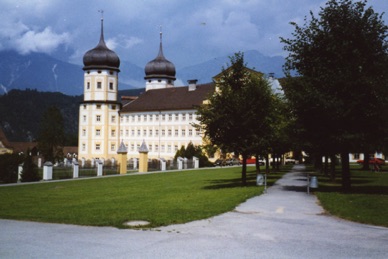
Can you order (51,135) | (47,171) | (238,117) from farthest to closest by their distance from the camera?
1. (51,135)
2. (47,171)
3. (238,117)

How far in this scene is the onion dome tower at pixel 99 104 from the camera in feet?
282

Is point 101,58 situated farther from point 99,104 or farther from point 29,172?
point 29,172

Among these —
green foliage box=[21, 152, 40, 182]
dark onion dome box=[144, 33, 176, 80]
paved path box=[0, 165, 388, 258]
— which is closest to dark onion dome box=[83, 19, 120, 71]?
dark onion dome box=[144, 33, 176, 80]

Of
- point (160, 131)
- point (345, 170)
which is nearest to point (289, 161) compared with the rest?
point (160, 131)

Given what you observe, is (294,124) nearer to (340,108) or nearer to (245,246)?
(340,108)

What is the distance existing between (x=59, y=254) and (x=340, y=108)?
1604 centimetres

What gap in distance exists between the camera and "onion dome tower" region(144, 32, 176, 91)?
9856cm

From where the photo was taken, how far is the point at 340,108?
21.3 meters

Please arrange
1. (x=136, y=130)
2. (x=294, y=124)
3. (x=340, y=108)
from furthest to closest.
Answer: (x=136, y=130), (x=294, y=124), (x=340, y=108)

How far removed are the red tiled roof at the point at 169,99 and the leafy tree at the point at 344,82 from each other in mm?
55932

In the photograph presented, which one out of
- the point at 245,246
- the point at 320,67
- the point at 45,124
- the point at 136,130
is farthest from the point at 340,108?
the point at 45,124

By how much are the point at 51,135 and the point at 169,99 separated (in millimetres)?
25496

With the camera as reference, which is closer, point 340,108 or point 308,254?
point 308,254

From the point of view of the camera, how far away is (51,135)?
91.4 meters
